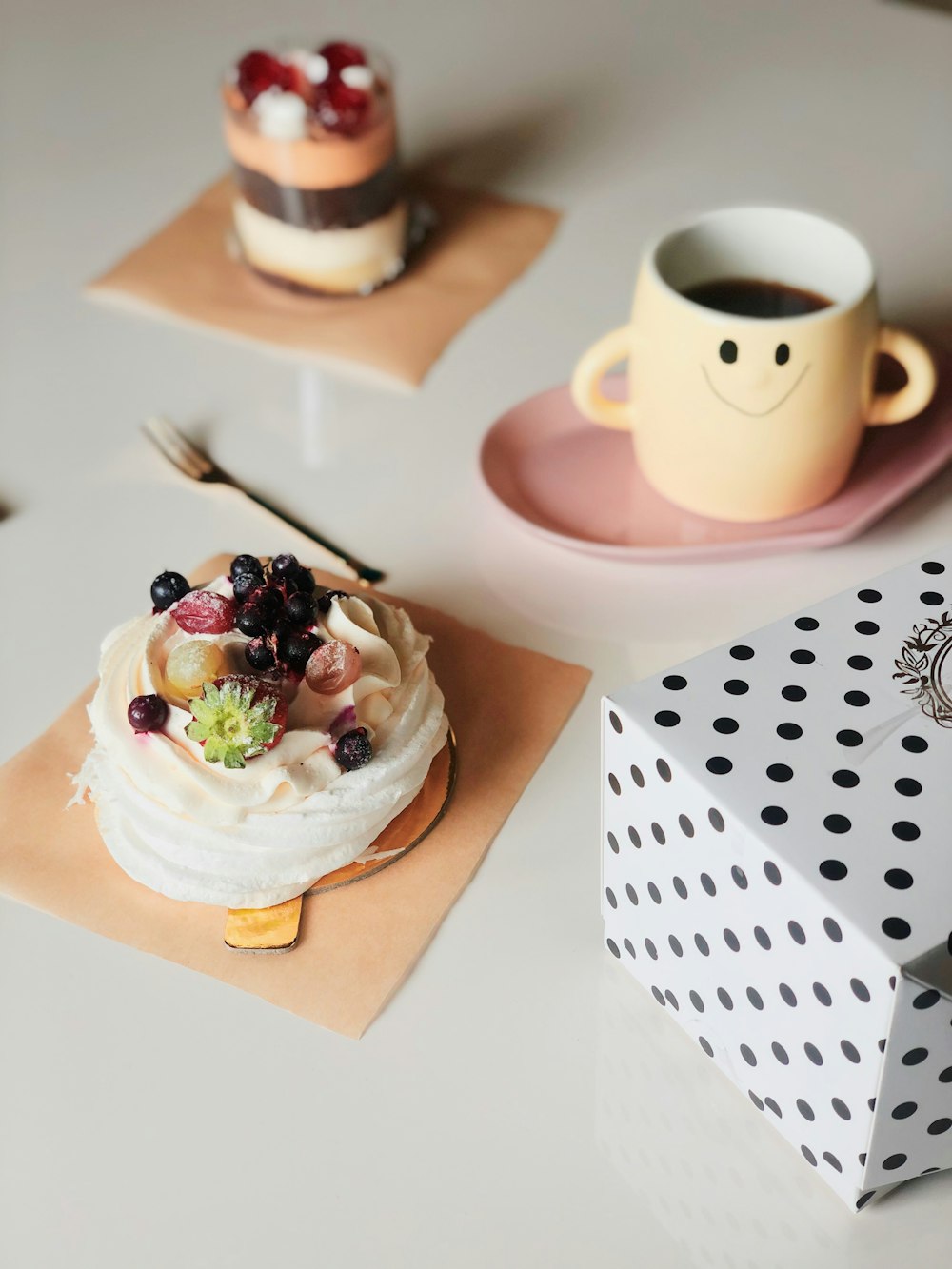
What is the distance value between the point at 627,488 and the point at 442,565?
142 mm

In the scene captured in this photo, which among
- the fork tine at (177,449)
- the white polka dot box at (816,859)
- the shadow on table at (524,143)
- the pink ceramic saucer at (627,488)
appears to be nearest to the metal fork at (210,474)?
the fork tine at (177,449)

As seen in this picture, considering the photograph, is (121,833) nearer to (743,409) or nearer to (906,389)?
(743,409)

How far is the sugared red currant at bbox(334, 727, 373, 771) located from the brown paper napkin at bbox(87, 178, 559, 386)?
44 centimetres

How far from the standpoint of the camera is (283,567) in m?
0.71

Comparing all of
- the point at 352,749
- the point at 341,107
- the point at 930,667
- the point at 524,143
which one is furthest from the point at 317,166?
the point at 930,667

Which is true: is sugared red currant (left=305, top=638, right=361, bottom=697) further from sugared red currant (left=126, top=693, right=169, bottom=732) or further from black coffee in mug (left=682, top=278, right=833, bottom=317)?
black coffee in mug (left=682, top=278, right=833, bottom=317)

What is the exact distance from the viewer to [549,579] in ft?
2.83

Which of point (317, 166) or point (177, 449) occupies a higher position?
point (317, 166)

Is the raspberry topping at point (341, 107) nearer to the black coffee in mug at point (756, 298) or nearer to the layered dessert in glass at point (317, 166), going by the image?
the layered dessert in glass at point (317, 166)

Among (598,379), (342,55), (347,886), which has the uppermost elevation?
(342,55)

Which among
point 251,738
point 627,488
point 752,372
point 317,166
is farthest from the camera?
point 317,166

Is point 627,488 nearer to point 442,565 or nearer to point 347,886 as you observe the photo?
point 442,565

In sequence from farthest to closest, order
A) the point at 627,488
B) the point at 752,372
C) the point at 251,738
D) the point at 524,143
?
1. the point at 524,143
2. the point at 627,488
3. the point at 752,372
4. the point at 251,738

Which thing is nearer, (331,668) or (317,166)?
(331,668)
